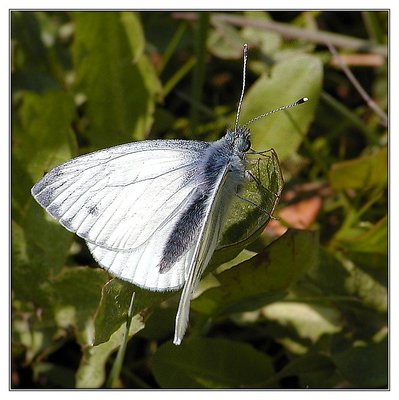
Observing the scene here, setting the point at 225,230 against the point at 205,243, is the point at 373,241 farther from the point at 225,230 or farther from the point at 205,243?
the point at 205,243

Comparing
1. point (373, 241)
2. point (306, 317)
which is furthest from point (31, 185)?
point (373, 241)

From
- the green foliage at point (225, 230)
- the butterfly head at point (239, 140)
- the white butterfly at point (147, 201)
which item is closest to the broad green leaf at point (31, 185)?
the green foliage at point (225, 230)

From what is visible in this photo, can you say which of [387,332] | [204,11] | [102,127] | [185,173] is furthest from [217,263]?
[204,11]

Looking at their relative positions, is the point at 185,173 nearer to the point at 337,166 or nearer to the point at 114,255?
the point at 114,255

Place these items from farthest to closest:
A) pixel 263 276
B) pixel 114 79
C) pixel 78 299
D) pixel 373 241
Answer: pixel 114 79, pixel 373 241, pixel 78 299, pixel 263 276

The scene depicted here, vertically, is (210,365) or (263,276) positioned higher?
(263,276)

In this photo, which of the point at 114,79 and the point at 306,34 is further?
the point at 306,34

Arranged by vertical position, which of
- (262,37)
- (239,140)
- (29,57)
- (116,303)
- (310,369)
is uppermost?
(262,37)
